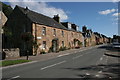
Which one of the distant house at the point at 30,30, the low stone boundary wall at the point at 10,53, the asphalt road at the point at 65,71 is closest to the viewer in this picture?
the asphalt road at the point at 65,71

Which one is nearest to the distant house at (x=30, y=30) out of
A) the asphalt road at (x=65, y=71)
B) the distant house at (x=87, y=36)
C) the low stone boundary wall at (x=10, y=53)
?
Result: the low stone boundary wall at (x=10, y=53)

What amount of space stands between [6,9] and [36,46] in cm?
3319

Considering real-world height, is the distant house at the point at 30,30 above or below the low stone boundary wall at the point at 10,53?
above

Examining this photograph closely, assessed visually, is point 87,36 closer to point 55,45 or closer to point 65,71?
point 55,45

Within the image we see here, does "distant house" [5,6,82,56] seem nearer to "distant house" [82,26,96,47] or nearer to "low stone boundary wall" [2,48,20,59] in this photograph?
"low stone boundary wall" [2,48,20,59]

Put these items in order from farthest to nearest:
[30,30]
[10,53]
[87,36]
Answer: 1. [87,36]
2. [30,30]
3. [10,53]

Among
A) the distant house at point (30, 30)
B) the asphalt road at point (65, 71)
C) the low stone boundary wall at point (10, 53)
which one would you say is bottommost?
the asphalt road at point (65, 71)

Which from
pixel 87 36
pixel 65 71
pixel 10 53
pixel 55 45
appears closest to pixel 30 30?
pixel 10 53

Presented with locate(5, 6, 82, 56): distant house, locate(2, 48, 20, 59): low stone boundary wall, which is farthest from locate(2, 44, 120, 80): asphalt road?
locate(5, 6, 82, 56): distant house

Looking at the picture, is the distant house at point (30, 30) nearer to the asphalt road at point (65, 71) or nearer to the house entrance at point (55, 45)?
the house entrance at point (55, 45)

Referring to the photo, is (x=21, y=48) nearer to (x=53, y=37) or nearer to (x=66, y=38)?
(x=53, y=37)

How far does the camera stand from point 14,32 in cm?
2938

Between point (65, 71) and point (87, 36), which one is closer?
point (65, 71)

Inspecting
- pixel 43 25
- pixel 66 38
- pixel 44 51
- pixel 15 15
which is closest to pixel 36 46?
pixel 44 51
